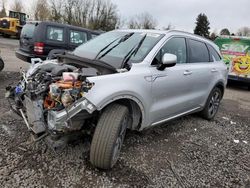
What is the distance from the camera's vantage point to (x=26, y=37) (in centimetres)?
933

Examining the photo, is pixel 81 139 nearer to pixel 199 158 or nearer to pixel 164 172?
pixel 164 172

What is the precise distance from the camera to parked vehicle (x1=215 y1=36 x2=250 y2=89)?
10.6 meters

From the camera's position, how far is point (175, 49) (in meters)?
4.39

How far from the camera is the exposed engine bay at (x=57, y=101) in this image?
292 cm

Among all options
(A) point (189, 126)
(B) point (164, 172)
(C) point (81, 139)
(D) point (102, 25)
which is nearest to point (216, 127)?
(A) point (189, 126)

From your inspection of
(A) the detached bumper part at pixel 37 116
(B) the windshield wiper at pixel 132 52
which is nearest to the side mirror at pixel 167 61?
(B) the windshield wiper at pixel 132 52

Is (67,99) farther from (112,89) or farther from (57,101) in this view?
(112,89)

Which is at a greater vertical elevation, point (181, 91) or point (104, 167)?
point (181, 91)

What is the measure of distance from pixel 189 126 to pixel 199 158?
1335 mm

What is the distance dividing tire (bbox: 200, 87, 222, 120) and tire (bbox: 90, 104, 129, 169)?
2934mm

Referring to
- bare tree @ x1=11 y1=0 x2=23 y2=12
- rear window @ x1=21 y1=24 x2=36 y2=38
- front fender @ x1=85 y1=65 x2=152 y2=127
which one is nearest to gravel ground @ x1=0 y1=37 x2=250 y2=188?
front fender @ x1=85 y1=65 x2=152 y2=127

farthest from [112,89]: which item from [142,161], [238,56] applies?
[238,56]

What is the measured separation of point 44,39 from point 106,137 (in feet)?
22.2

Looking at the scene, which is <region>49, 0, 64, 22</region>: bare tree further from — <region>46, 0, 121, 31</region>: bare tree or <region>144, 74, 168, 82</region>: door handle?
<region>144, 74, 168, 82</region>: door handle
